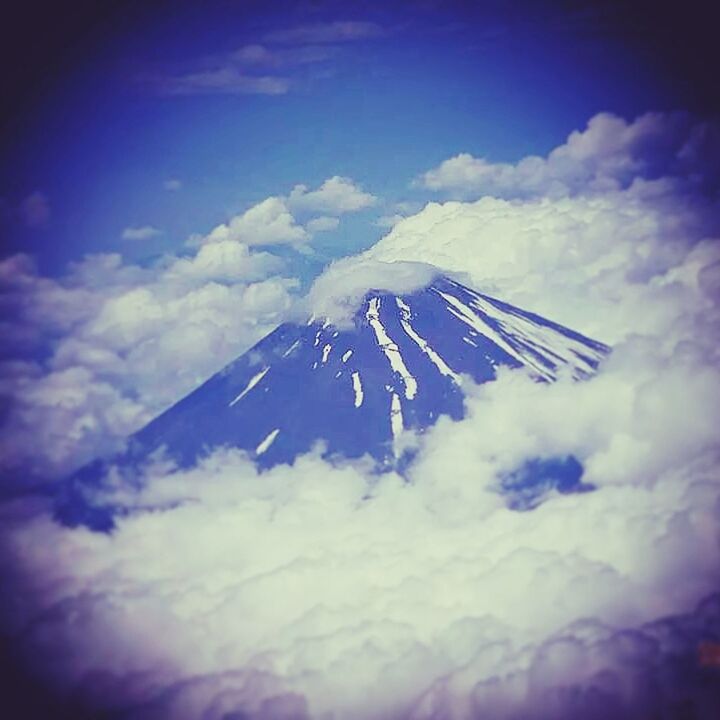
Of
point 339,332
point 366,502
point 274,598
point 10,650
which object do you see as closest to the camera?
point 10,650

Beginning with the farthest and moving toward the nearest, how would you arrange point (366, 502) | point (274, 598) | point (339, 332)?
point (339, 332), point (366, 502), point (274, 598)

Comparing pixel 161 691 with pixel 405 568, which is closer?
pixel 161 691

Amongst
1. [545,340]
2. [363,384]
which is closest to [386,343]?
[363,384]

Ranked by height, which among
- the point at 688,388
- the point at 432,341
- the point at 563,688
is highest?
the point at 432,341

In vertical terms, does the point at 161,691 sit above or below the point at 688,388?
below

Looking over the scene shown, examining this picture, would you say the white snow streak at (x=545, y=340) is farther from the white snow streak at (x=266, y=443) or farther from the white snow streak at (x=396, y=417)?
the white snow streak at (x=266, y=443)

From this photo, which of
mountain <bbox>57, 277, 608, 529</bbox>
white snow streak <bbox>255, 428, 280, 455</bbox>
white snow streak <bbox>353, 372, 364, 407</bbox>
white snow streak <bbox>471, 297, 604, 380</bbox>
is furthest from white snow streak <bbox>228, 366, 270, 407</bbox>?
white snow streak <bbox>471, 297, 604, 380</bbox>

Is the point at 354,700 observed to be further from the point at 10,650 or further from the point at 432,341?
the point at 432,341

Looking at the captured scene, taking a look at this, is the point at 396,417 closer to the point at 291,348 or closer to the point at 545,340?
the point at 291,348

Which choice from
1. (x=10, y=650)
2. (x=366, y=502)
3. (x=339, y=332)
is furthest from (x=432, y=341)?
(x=10, y=650)
